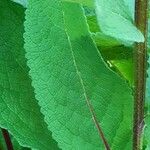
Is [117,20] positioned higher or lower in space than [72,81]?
higher

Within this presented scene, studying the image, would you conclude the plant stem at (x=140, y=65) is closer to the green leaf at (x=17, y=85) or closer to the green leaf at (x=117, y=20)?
the green leaf at (x=117, y=20)

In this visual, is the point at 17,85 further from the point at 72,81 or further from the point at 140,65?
the point at 140,65

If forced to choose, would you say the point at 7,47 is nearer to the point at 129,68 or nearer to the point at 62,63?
the point at 62,63

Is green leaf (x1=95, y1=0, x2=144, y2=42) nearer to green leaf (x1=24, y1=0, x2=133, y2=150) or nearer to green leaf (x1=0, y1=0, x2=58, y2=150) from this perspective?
green leaf (x1=24, y1=0, x2=133, y2=150)

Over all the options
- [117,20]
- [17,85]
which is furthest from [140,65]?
[17,85]

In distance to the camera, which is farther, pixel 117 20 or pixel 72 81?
pixel 72 81

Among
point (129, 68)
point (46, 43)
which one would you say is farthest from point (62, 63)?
point (129, 68)

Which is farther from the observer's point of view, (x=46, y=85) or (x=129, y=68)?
(x=129, y=68)
